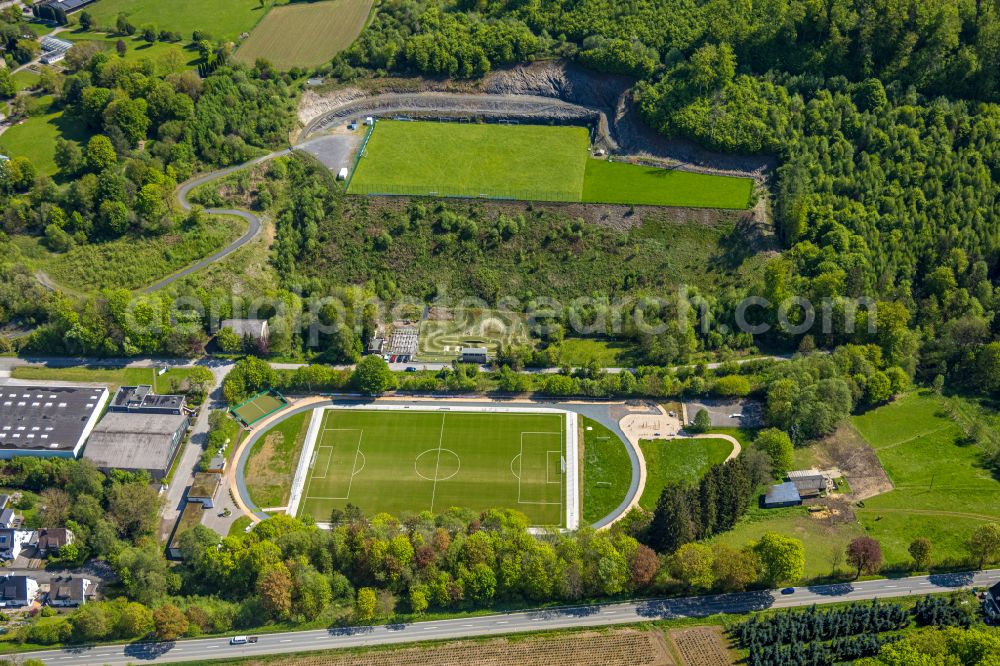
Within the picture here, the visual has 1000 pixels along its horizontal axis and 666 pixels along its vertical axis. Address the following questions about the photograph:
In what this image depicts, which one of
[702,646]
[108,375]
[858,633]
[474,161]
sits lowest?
[702,646]

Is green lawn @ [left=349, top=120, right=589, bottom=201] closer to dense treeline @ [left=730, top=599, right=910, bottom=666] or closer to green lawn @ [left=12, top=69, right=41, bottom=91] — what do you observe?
green lawn @ [left=12, top=69, right=41, bottom=91]

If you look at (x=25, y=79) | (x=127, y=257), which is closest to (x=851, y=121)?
(x=127, y=257)

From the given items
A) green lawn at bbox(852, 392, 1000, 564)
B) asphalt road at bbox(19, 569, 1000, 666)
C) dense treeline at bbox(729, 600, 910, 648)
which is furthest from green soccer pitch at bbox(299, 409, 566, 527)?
green lawn at bbox(852, 392, 1000, 564)

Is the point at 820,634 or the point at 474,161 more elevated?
the point at 474,161

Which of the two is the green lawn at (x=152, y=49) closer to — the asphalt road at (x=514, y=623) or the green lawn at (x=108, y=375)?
the green lawn at (x=108, y=375)

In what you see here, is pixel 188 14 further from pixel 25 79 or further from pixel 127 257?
pixel 127 257
